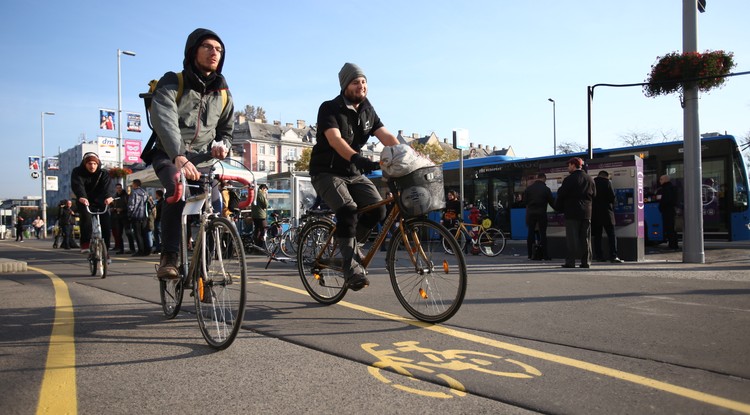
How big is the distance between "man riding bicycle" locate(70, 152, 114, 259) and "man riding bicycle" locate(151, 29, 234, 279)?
3.96 m

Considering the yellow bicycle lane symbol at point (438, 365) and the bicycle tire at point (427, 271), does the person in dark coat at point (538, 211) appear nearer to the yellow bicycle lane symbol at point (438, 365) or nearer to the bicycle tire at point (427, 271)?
the bicycle tire at point (427, 271)

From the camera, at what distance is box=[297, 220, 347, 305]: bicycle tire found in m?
4.82

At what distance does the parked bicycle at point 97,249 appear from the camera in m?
7.89

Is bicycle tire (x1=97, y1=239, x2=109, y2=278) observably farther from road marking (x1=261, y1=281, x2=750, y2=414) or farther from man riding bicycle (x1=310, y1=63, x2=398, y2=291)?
road marking (x1=261, y1=281, x2=750, y2=414)

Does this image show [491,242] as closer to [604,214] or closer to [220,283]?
[604,214]

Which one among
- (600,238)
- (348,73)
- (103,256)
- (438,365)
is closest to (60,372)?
(438,365)

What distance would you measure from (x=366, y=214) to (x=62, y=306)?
3075 millimetres

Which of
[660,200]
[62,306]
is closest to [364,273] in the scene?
[62,306]

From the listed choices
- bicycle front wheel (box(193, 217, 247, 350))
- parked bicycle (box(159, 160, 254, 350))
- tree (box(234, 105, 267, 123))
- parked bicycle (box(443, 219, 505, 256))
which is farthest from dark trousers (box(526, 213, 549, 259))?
tree (box(234, 105, 267, 123))

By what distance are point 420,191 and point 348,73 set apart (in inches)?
50.0

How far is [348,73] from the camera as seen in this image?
4.48 meters

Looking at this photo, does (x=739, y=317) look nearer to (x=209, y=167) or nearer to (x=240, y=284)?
(x=240, y=284)

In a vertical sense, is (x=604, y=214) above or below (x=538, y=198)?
below

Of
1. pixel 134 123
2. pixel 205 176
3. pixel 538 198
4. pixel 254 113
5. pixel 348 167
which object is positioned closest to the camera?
pixel 205 176
